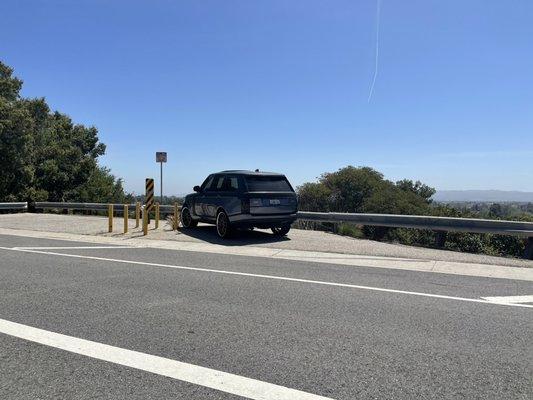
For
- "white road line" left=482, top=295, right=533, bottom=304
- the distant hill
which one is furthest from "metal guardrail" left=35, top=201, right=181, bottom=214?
the distant hill

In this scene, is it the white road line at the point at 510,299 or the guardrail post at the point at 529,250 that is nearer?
the white road line at the point at 510,299

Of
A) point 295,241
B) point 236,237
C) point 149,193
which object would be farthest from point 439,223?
point 149,193

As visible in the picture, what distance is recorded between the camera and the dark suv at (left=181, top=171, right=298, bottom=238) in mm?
13133

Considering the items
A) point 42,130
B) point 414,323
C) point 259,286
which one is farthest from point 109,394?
point 42,130

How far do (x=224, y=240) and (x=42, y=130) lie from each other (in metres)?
25.1

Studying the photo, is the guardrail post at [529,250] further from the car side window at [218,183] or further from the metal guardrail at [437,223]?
the car side window at [218,183]

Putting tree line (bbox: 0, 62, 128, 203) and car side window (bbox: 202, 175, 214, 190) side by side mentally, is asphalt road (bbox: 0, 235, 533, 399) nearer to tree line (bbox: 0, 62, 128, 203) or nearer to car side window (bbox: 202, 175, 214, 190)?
car side window (bbox: 202, 175, 214, 190)

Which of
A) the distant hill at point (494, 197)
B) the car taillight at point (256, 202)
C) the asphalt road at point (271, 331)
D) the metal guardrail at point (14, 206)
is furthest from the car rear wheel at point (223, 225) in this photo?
the distant hill at point (494, 197)

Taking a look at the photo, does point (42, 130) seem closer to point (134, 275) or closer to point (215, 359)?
point (134, 275)

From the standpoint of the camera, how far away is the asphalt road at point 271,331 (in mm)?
3824

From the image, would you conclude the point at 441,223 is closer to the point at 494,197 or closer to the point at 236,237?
the point at 236,237

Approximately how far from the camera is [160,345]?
15.4 ft

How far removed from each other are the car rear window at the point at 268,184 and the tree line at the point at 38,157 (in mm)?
19975

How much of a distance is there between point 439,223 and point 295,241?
381 centimetres
